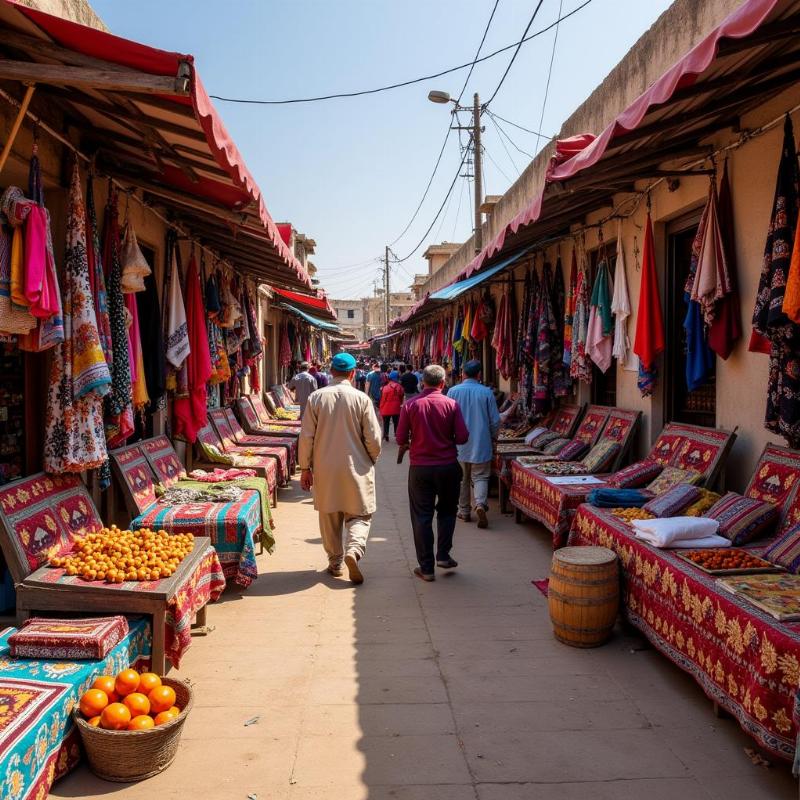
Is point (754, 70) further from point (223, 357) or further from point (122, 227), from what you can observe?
point (223, 357)

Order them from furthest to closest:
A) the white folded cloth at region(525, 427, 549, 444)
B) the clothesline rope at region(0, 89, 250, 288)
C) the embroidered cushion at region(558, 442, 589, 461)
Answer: the white folded cloth at region(525, 427, 549, 444)
the embroidered cushion at region(558, 442, 589, 461)
the clothesline rope at region(0, 89, 250, 288)

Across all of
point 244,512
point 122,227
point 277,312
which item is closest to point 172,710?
point 244,512

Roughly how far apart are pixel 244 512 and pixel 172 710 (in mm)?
2381

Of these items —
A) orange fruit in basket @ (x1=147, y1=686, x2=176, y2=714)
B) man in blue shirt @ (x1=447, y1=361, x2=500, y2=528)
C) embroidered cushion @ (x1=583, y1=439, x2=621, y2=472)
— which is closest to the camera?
orange fruit in basket @ (x1=147, y1=686, x2=176, y2=714)

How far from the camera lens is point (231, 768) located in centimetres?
293

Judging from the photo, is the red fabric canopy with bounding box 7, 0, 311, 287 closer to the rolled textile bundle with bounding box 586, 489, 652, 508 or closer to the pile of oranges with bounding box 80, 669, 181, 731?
the pile of oranges with bounding box 80, 669, 181, 731

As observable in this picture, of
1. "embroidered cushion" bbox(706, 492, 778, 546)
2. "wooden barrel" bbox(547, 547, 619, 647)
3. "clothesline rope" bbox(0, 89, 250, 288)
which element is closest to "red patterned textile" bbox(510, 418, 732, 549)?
"embroidered cushion" bbox(706, 492, 778, 546)

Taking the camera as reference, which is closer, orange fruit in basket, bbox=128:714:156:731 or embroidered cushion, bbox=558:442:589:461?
orange fruit in basket, bbox=128:714:156:731

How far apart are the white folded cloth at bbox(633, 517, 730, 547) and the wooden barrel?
28 cm

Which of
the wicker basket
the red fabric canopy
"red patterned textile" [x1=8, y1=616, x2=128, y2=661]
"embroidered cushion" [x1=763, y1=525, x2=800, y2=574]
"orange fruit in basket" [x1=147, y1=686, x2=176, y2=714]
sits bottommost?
the wicker basket

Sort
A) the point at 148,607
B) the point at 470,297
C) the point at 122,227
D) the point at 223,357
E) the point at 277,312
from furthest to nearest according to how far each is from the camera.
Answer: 1. the point at 277,312
2. the point at 470,297
3. the point at 223,357
4. the point at 122,227
5. the point at 148,607

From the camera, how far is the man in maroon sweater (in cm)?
555

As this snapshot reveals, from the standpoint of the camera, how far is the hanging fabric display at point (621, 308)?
268 inches

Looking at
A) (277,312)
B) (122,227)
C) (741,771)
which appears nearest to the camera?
(741,771)
